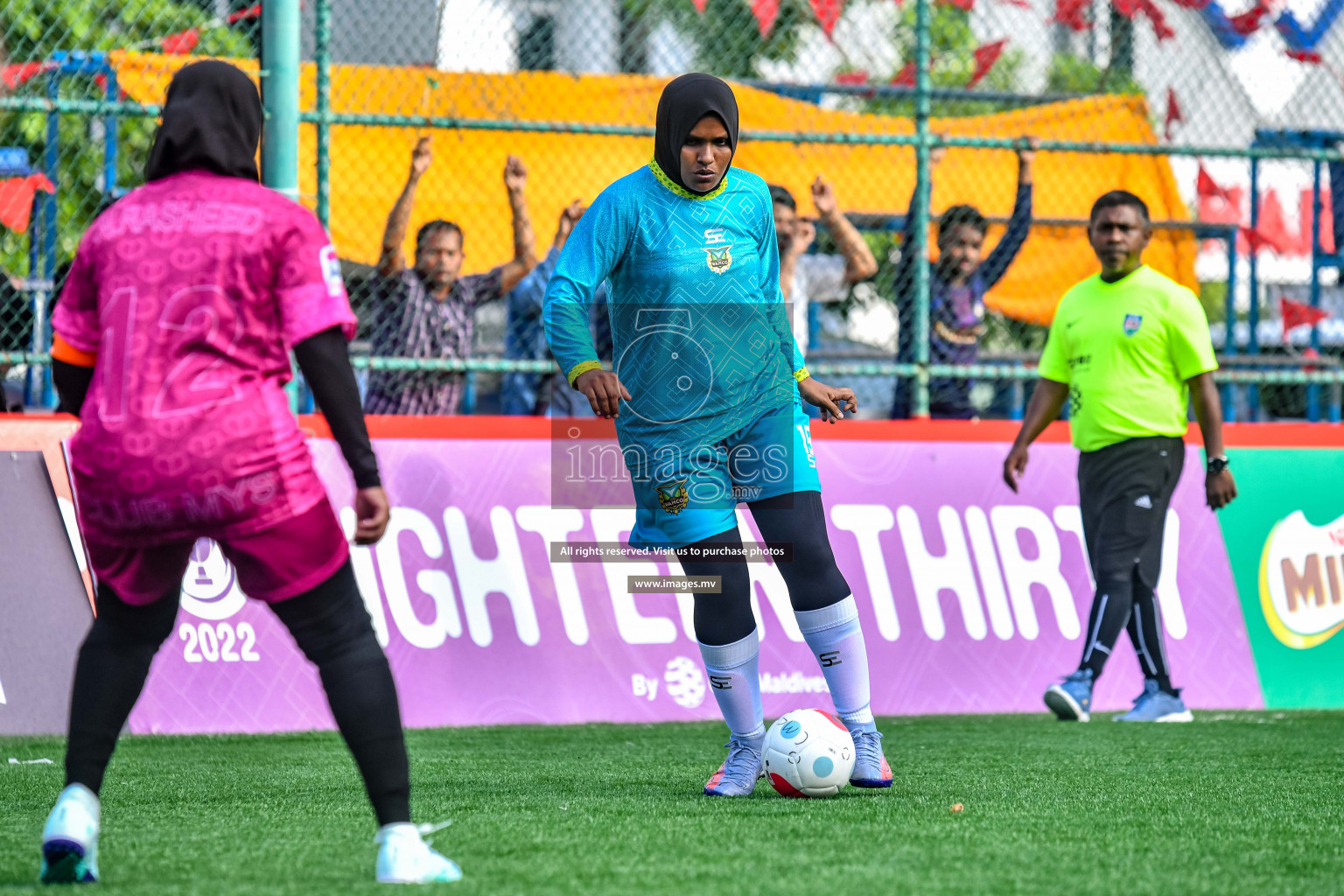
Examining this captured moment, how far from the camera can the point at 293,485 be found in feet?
11.0

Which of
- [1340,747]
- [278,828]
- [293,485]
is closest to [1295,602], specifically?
[1340,747]

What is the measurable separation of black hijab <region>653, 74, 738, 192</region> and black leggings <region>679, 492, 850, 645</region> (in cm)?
98

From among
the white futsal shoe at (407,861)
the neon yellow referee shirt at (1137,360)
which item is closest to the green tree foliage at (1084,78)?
the neon yellow referee shirt at (1137,360)

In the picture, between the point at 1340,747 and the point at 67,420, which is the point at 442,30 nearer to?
the point at 67,420

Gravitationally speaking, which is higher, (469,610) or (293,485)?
(293,485)

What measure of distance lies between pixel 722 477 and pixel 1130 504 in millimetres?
3369

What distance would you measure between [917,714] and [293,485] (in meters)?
4.98

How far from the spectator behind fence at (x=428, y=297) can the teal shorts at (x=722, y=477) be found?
3.23m

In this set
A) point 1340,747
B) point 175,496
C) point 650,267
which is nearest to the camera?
point 175,496

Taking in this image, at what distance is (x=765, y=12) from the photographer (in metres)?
8.76

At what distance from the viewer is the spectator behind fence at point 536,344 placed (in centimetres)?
842

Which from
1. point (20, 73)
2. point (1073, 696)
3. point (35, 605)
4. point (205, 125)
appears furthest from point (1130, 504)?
point (20, 73)

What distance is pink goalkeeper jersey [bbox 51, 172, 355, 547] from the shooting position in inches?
129

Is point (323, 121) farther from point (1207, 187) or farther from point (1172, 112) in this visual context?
point (1207, 187)
